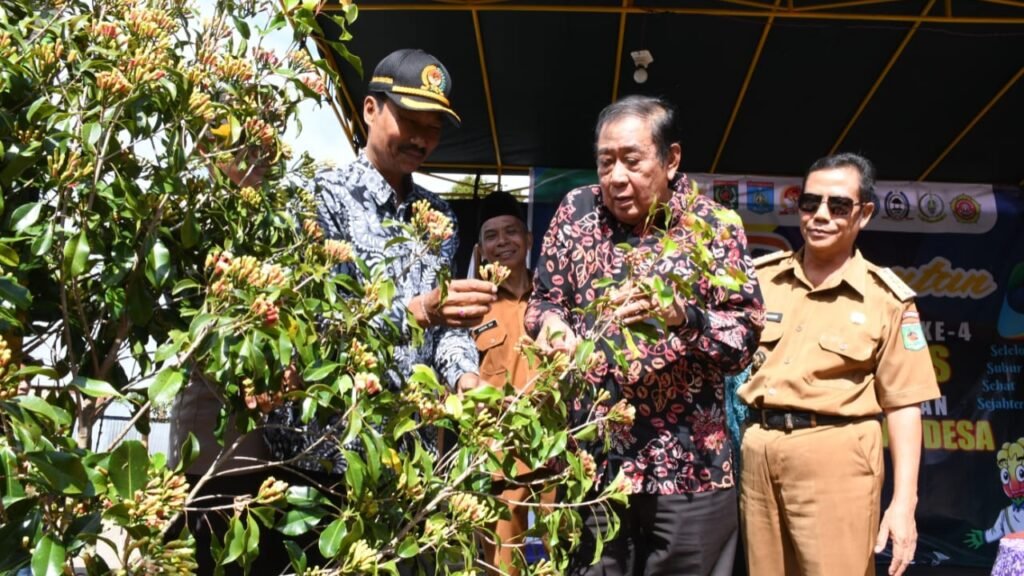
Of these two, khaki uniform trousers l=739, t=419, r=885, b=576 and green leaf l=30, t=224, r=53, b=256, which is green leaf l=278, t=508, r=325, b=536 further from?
khaki uniform trousers l=739, t=419, r=885, b=576

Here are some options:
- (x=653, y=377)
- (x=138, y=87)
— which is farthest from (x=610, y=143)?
(x=138, y=87)

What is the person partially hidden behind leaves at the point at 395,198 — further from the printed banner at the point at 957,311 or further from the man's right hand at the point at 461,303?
the printed banner at the point at 957,311

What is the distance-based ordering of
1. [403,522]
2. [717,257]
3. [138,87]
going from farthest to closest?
[717,257]
[403,522]
[138,87]

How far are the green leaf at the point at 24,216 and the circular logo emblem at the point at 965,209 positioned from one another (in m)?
5.44

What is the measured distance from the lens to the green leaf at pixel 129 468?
76 centimetres

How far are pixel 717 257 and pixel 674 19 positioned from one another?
10.0ft

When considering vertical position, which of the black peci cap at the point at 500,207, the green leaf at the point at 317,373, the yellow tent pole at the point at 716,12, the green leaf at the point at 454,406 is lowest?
the green leaf at the point at 454,406

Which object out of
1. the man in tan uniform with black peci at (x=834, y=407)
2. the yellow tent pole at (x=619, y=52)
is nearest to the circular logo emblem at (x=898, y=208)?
the yellow tent pole at (x=619, y=52)

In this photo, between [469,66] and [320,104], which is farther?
[469,66]

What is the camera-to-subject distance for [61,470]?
2.29ft

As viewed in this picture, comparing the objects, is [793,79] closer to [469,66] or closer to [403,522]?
[469,66]

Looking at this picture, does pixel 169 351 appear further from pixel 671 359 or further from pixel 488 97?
pixel 488 97

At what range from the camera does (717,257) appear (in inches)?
70.9

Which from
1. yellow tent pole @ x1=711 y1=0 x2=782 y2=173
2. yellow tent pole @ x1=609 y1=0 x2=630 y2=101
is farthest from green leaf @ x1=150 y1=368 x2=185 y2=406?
yellow tent pole @ x1=711 y1=0 x2=782 y2=173
